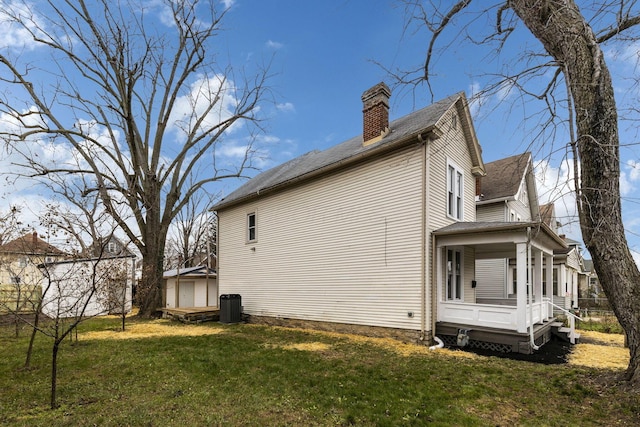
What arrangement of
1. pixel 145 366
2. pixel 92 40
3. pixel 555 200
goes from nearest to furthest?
pixel 555 200 → pixel 145 366 → pixel 92 40

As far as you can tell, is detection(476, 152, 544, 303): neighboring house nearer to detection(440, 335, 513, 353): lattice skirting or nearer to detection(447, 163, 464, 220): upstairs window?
detection(447, 163, 464, 220): upstairs window

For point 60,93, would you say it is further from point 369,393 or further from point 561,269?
point 561,269

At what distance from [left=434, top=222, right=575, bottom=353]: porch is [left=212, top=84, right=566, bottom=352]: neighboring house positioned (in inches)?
1.1

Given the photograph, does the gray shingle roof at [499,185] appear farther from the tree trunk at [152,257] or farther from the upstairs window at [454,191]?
the tree trunk at [152,257]

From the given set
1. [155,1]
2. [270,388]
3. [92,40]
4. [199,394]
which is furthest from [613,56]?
[92,40]

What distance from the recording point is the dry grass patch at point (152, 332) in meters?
11.0

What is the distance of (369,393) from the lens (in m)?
5.30

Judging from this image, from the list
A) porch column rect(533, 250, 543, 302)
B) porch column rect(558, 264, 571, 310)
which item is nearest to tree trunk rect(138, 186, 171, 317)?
porch column rect(533, 250, 543, 302)

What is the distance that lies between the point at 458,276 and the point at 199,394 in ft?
29.0

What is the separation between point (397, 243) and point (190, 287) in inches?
587

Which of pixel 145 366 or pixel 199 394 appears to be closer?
pixel 199 394

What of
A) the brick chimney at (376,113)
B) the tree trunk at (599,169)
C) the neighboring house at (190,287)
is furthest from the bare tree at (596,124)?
the neighboring house at (190,287)

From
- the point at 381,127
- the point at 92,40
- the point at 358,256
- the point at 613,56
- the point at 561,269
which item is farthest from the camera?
the point at 561,269

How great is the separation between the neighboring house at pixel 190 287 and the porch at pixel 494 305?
1346cm
